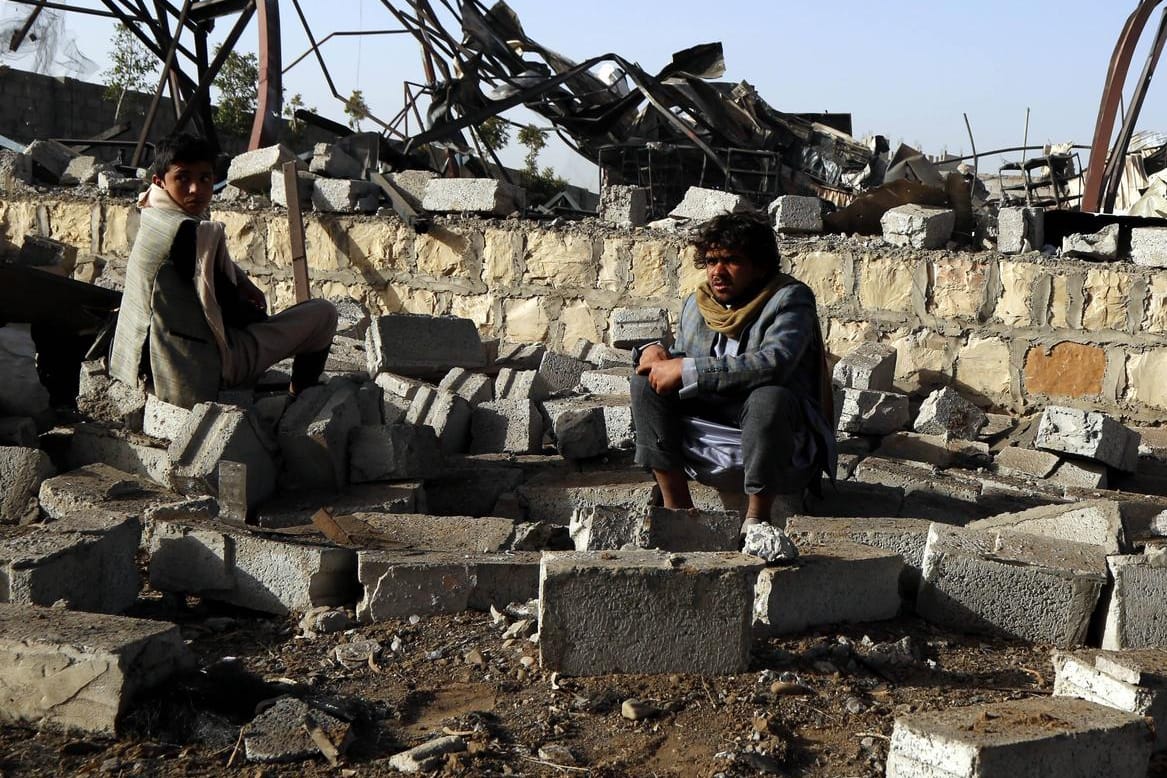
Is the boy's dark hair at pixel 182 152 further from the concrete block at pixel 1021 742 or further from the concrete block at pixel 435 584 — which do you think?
the concrete block at pixel 1021 742

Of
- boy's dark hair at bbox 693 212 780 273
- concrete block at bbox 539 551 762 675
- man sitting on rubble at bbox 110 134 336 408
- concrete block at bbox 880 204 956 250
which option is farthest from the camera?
concrete block at bbox 880 204 956 250

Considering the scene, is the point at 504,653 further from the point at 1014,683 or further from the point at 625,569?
the point at 1014,683

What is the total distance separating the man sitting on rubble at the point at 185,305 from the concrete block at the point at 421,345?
36.4 inches

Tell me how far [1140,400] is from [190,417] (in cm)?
516

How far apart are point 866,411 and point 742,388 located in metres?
1.98

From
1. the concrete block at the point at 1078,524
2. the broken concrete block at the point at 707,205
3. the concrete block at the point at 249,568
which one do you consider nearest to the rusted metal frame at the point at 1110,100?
the broken concrete block at the point at 707,205

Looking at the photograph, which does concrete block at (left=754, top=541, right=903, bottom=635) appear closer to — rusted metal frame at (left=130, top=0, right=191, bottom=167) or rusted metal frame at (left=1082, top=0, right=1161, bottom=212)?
rusted metal frame at (left=1082, top=0, right=1161, bottom=212)

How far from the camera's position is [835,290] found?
24.2 ft

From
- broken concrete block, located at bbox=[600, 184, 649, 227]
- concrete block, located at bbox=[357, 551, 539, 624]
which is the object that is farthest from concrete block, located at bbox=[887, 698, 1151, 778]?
broken concrete block, located at bbox=[600, 184, 649, 227]

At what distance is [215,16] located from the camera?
395 inches

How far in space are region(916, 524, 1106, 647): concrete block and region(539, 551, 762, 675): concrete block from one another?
0.94 m

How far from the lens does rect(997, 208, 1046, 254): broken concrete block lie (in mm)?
7195

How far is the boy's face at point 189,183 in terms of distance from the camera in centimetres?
510

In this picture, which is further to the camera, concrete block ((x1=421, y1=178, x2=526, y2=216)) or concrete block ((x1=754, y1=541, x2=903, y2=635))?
concrete block ((x1=421, y1=178, x2=526, y2=216))
